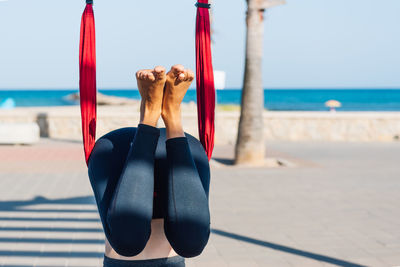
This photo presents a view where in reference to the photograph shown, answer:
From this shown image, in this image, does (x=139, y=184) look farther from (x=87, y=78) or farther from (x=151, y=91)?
(x=87, y=78)

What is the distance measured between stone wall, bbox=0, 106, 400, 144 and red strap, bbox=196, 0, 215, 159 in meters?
13.1

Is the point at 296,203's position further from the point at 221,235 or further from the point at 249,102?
the point at 249,102

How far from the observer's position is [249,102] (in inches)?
411

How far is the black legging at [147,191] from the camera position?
5.92ft

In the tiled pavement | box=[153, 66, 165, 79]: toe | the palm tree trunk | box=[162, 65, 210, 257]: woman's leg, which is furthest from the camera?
the palm tree trunk

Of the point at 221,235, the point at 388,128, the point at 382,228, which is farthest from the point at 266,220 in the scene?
the point at 388,128

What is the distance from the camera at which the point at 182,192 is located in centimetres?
187

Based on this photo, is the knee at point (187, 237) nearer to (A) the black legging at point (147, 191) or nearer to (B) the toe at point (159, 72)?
(A) the black legging at point (147, 191)

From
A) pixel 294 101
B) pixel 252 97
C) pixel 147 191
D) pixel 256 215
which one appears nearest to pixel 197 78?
pixel 147 191

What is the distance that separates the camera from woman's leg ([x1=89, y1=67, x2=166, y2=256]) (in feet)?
5.86

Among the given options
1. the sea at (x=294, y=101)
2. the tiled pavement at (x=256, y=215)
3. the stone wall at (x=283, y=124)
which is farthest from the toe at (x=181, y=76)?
the sea at (x=294, y=101)

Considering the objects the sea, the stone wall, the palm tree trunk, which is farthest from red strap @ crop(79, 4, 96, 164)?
the sea

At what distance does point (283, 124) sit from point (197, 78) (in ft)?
45.4

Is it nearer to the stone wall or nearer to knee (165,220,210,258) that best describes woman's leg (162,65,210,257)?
knee (165,220,210,258)
